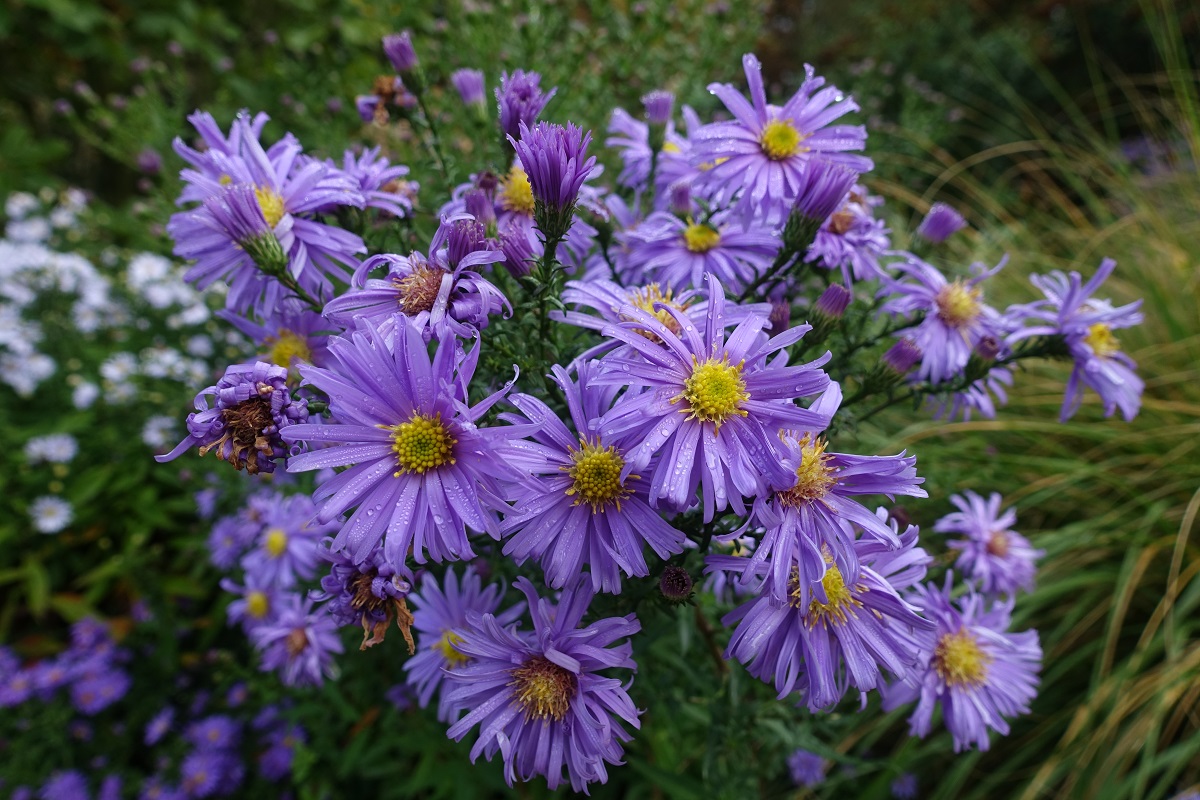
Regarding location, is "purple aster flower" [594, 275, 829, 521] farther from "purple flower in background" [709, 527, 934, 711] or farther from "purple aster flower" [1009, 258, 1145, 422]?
"purple aster flower" [1009, 258, 1145, 422]

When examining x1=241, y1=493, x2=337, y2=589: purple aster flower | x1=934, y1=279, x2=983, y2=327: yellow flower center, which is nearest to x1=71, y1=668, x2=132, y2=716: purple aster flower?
x1=241, y1=493, x2=337, y2=589: purple aster flower

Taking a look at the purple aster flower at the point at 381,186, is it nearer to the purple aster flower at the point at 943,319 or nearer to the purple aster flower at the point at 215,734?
the purple aster flower at the point at 943,319

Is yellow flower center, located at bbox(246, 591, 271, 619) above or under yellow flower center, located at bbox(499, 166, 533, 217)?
under

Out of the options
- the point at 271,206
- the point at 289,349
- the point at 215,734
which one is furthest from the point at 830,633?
the point at 215,734

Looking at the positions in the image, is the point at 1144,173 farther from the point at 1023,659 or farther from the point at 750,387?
the point at 750,387

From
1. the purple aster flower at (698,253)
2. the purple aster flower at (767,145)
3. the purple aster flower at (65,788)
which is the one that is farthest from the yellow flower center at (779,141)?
the purple aster flower at (65,788)

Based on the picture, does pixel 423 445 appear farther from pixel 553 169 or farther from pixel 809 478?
pixel 809 478

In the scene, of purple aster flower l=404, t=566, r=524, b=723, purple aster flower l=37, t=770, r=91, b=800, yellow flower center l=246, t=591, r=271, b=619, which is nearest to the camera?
purple aster flower l=404, t=566, r=524, b=723
